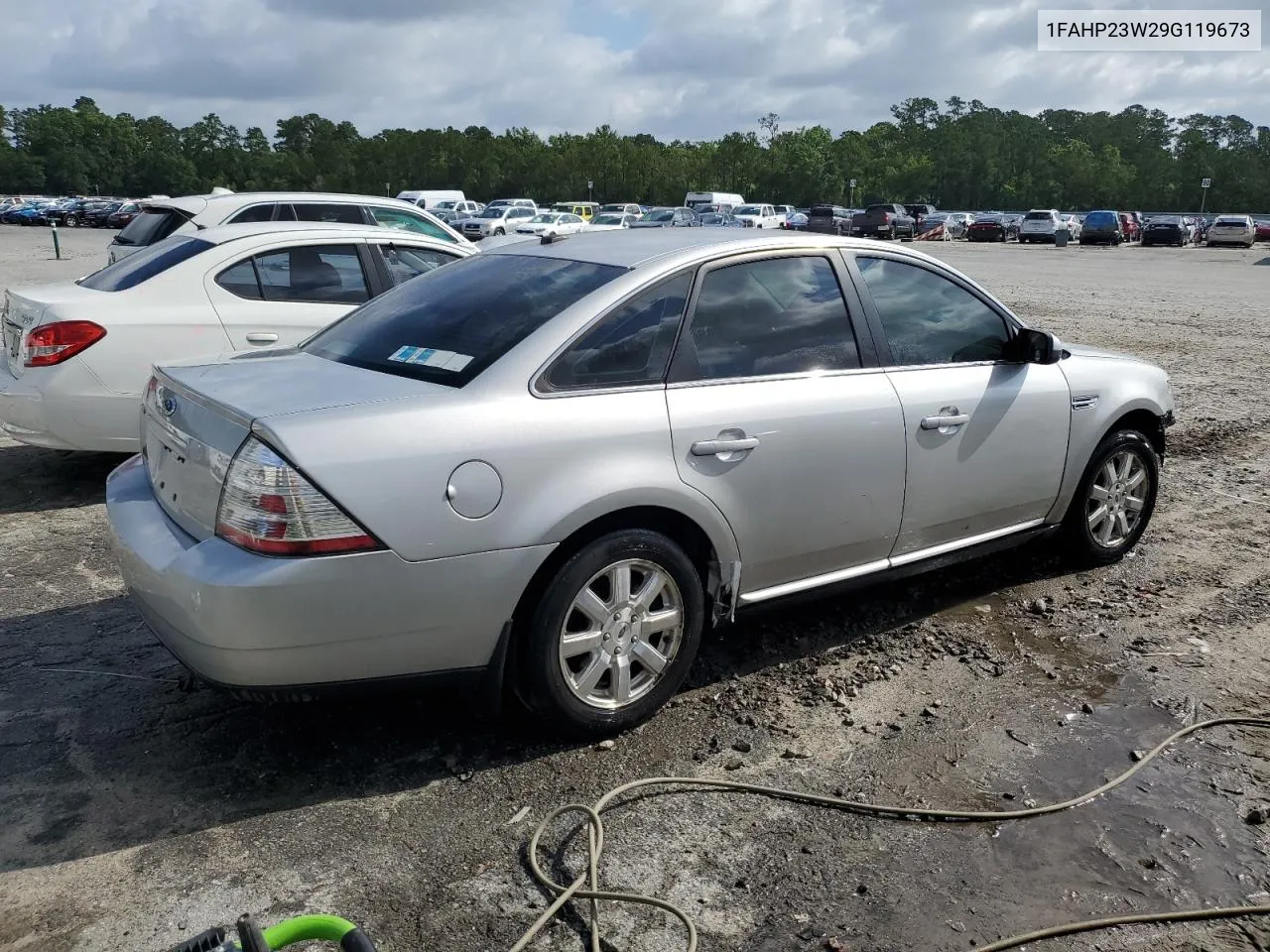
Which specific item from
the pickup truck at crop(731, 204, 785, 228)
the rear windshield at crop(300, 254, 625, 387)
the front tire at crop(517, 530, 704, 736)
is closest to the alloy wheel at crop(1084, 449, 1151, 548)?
the front tire at crop(517, 530, 704, 736)

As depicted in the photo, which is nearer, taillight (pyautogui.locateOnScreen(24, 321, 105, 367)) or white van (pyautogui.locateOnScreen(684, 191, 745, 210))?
taillight (pyautogui.locateOnScreen(24, 321, 105, 367))

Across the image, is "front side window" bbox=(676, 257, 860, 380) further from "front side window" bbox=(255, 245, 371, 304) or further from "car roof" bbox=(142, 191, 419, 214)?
"car roof" bbox=(142, 191, 419, 214)

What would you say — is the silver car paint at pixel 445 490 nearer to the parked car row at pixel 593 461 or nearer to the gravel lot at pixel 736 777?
the parked car row at pixel 593 461

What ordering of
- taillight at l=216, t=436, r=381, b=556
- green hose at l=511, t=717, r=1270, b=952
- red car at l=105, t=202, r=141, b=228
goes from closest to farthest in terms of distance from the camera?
green hose at l=511, t=717, r=1270, b=952 < taillight at l=216, t=436, r=381, b=556 < red car at l=105, t=202, r=141, b=228

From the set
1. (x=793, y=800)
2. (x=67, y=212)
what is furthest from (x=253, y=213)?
(x=67, y=212)

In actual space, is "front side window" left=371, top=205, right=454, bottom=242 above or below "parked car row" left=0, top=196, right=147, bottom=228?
above

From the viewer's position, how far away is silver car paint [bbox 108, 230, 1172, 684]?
3.04 meters

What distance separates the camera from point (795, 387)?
13.0 ft

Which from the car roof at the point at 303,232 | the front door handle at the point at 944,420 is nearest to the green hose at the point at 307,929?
the front door handle at the point at 944,420

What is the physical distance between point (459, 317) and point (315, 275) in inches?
141

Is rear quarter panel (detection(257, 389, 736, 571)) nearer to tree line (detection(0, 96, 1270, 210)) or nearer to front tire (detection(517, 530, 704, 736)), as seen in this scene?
front tire (detection(517, 530, 704, 736))

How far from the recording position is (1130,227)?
2205 inches

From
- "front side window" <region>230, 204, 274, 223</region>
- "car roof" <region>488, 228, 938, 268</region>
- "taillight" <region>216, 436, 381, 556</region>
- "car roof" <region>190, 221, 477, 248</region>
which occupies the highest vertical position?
"car roof" <region>488, 228, 938, 268</region>

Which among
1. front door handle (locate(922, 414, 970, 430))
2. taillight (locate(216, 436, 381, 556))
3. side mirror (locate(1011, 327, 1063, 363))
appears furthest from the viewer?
side mirror (locate(1011, 327, 1063, 363))
